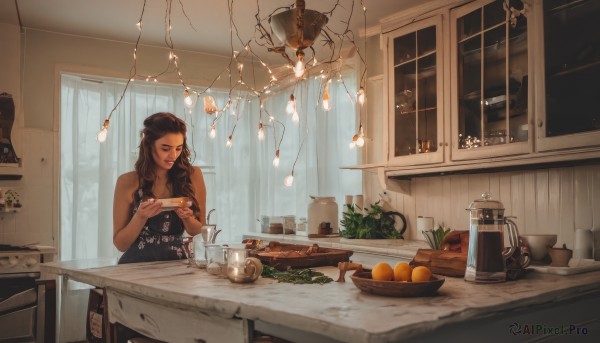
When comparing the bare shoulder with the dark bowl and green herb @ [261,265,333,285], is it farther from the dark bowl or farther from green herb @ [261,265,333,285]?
the dark bowl

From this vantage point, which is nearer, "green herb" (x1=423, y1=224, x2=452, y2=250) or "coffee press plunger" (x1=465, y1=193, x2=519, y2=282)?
"coffee press plunger" (x1=465, y1=193, x2=519, y2=282)

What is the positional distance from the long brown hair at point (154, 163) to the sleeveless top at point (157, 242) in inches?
3.2

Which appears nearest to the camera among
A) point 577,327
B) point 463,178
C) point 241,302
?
point 241,302

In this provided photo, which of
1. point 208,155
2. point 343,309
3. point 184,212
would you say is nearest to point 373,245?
point 184,212

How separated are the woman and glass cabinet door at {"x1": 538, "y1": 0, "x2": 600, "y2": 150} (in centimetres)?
182

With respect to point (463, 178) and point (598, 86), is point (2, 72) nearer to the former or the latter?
point (463, 178)

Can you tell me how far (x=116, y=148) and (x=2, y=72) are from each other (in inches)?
46.3

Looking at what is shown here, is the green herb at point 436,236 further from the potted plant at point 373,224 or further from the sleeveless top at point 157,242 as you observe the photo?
the sleeveless top at point 157,242

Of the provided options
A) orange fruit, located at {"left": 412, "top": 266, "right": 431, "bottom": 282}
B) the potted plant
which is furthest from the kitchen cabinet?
orange fruit, located at {"left": 412, "top": 266, "right": 431, "bottom": 282}

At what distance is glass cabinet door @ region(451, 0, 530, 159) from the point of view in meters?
Result: 2.87

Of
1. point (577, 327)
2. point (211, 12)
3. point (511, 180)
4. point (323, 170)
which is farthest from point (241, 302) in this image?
point (323, 170)

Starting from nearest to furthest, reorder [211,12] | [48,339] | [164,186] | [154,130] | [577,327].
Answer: [577,327] < [154,130] < [164,186] < [48,339] < [211,12]

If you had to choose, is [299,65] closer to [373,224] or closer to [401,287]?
[401,287]

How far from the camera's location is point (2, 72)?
13.5 ft
